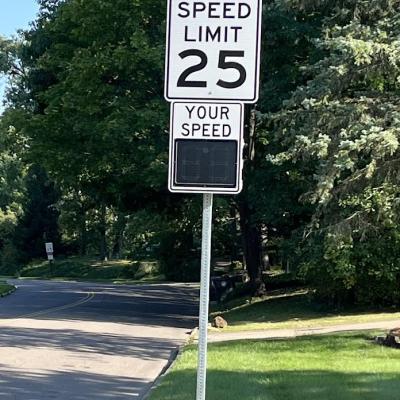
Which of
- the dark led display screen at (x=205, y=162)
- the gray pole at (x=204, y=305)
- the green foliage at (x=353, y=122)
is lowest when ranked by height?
the gray pole at (x=204, y=305)

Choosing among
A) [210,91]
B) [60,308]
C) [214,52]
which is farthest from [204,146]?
[60,308]

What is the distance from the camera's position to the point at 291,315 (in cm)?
2269

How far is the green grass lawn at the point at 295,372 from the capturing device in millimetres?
10127

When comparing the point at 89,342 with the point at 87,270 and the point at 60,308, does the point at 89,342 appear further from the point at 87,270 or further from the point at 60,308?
the point at 87,270

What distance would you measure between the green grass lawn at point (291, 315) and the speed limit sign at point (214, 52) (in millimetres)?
15152

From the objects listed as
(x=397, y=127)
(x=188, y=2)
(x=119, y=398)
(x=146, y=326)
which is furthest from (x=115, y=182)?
(x=188, y=2)

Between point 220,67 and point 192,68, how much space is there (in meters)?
0.19

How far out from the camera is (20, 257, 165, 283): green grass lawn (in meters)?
68.7

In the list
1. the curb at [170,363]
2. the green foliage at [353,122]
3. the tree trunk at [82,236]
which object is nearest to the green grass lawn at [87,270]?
the tree trunk at [82,236]

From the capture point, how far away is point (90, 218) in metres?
72.8

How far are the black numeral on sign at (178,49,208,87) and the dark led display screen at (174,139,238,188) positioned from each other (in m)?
0.38

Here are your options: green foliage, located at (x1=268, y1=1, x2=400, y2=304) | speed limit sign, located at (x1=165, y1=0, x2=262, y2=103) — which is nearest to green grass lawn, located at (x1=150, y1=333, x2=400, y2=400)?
green foliage, located at (x1=268, y1=1, x2=400, y2=304)

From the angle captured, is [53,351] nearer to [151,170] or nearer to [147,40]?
[151,170]

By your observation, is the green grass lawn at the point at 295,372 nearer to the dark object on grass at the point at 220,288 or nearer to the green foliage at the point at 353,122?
the green foliage at the point at 353,122
